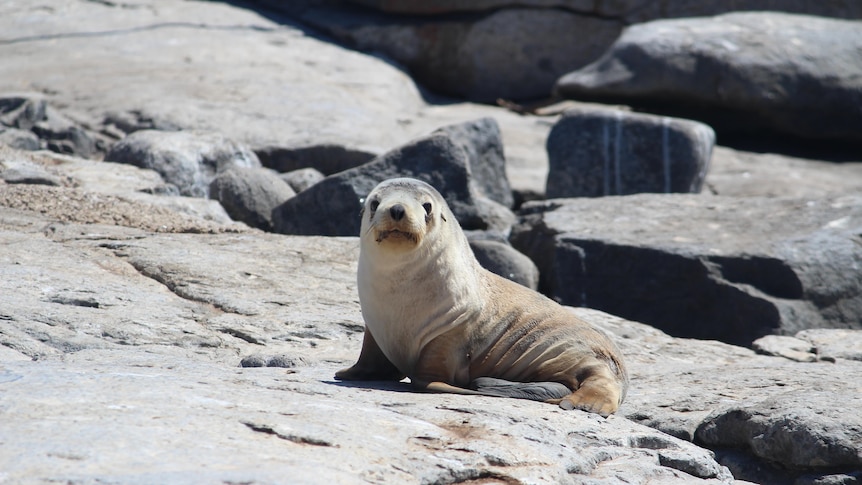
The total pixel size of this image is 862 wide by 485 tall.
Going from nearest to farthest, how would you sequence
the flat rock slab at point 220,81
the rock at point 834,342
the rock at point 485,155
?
the rock at point 834,342, the rock at point 485,155, the flat rock slab at point 220,81

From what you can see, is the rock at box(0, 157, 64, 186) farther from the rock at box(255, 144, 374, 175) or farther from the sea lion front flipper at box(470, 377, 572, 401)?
the sea lion front flipper at box(470, 377, 572, 401)

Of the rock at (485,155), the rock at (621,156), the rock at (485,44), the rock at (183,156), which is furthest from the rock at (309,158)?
the rock at (485,44)

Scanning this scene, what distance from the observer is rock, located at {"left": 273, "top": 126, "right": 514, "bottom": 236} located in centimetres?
913

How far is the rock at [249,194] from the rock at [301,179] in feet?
1.78

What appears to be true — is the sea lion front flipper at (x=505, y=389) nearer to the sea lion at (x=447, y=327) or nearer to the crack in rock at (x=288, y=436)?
the sea lion at (x=447, y=327)

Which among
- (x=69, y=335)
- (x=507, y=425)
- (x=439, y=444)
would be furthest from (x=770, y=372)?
(x=69, y=335)

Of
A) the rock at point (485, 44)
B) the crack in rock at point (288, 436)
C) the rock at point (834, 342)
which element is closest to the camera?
the crack in rock at point (288, 436)

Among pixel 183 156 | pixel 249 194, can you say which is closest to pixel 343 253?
pixel 249 194

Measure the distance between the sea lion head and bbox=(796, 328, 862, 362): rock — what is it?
129 inches

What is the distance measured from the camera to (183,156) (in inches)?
406

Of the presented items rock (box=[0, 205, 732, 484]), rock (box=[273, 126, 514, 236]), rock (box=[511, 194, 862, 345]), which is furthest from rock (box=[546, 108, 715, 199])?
rock (box=[0, 205, 732, 484])

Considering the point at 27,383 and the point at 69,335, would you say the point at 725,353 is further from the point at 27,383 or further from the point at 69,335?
the point at 27,383

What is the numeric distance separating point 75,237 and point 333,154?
4.72 m

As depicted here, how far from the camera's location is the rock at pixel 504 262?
8.65 meters
